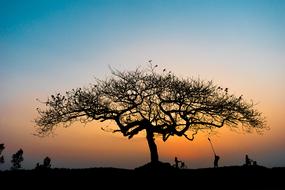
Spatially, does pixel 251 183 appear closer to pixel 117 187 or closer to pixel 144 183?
pixel 144 183

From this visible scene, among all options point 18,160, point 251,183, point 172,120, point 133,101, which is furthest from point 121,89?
point 18,160

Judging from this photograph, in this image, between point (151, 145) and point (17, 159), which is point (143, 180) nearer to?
point (151, 145)

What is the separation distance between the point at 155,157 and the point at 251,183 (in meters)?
11.1

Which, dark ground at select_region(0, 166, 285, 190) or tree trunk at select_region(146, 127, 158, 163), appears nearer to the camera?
dark ground at select_region(0, 166, 285, 190)

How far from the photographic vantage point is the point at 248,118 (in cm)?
3559

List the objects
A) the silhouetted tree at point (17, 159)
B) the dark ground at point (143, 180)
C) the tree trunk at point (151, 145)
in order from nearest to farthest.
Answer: the dark ground at point (143, 180), the tree trunk at point (151, 145), the silhouetted tree at point (17, 159)

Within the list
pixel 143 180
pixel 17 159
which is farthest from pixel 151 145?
pixel 17 159

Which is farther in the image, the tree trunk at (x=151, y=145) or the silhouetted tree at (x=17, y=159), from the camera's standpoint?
the silhouetted tree at (x=17, y=159)

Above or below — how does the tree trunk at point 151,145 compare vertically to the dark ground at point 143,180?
above

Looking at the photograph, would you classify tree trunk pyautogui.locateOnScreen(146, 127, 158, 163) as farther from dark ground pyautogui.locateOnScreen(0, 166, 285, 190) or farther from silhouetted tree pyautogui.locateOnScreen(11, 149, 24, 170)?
silhouetted tree pyautogui.locateOnScreen(11, 149, 24, 170)

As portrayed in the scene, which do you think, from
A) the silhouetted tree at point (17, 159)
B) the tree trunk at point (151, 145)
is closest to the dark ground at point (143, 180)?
the tree trunk at point (151, 145)

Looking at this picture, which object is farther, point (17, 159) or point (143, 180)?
point (17, 159)

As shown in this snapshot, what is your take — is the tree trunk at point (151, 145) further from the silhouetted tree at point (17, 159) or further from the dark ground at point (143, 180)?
the silhouetted tree at point (17, 159)

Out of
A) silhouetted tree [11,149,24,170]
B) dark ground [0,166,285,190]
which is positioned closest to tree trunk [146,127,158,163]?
dark ground [0,166,285,190]
